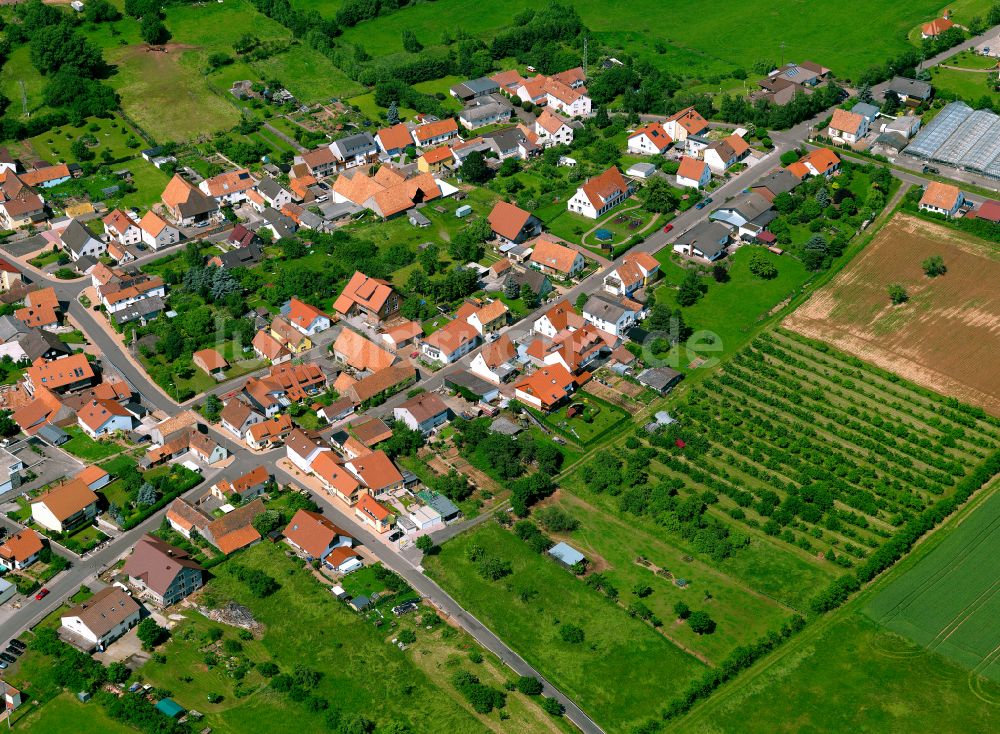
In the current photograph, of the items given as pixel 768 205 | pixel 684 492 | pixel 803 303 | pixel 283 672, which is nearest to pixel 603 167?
pixel 768 205

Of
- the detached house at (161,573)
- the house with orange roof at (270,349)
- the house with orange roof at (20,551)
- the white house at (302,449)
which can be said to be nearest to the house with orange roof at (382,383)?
the white house at (302,449)

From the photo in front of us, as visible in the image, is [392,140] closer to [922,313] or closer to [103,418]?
[103,418]

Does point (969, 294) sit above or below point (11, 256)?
below

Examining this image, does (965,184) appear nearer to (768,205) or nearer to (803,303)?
(768,205)

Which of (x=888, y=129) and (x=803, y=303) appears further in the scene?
(x=888, y=129)

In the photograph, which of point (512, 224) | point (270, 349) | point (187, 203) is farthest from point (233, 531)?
point (187, 203)

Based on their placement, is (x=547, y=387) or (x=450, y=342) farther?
(x=450, y=342)

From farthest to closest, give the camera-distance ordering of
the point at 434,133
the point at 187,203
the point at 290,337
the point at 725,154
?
1. the point at 434,133
2. the point at 725,154
3. the point at 187,203
4. the point at 290,337
